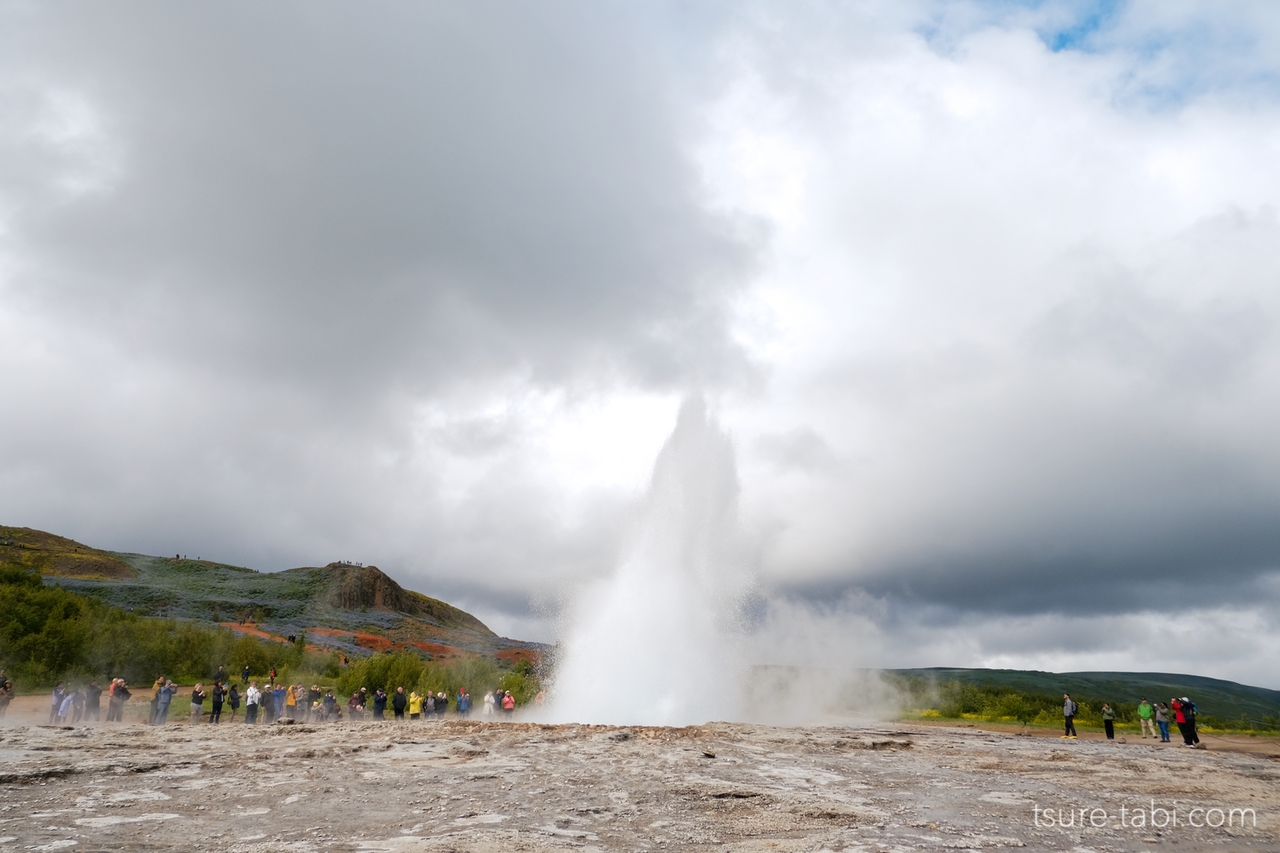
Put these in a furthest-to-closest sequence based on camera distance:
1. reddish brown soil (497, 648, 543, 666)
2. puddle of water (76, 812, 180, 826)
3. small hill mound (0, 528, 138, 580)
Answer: small hill mound (0, 528, 138, 580) < reddish brown soil (497, 648, 543, 666) < puddle of water (76, 812, 180, 826)

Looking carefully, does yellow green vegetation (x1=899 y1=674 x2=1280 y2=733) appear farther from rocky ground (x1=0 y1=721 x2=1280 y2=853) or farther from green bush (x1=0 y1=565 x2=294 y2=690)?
green bush (x1=0 y1=565 x2=294 y2=690)

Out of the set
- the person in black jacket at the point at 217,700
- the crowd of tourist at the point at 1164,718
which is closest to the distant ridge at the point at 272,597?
the person in black jacket at the point at 217,700

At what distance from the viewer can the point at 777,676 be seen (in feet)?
121

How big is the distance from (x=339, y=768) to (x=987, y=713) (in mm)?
36205

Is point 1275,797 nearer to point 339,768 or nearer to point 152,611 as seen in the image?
point 339,768

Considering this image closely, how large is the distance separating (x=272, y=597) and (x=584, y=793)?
7218cm

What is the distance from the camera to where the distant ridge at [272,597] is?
56.7 metres

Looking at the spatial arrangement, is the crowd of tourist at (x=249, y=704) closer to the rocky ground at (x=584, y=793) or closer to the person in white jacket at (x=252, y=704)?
the person in white jacket at (x=252, y=704)

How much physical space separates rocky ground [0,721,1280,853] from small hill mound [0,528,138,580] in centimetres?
6560

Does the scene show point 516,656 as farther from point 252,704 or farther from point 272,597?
point 252,704

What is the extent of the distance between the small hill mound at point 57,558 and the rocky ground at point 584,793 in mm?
65603

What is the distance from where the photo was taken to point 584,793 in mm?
10500

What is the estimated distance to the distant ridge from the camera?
5666 centimetres

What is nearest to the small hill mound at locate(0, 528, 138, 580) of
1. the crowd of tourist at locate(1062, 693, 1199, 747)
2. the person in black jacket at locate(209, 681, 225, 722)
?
the person in black jacket at locate(209, 681, 225, 722)
